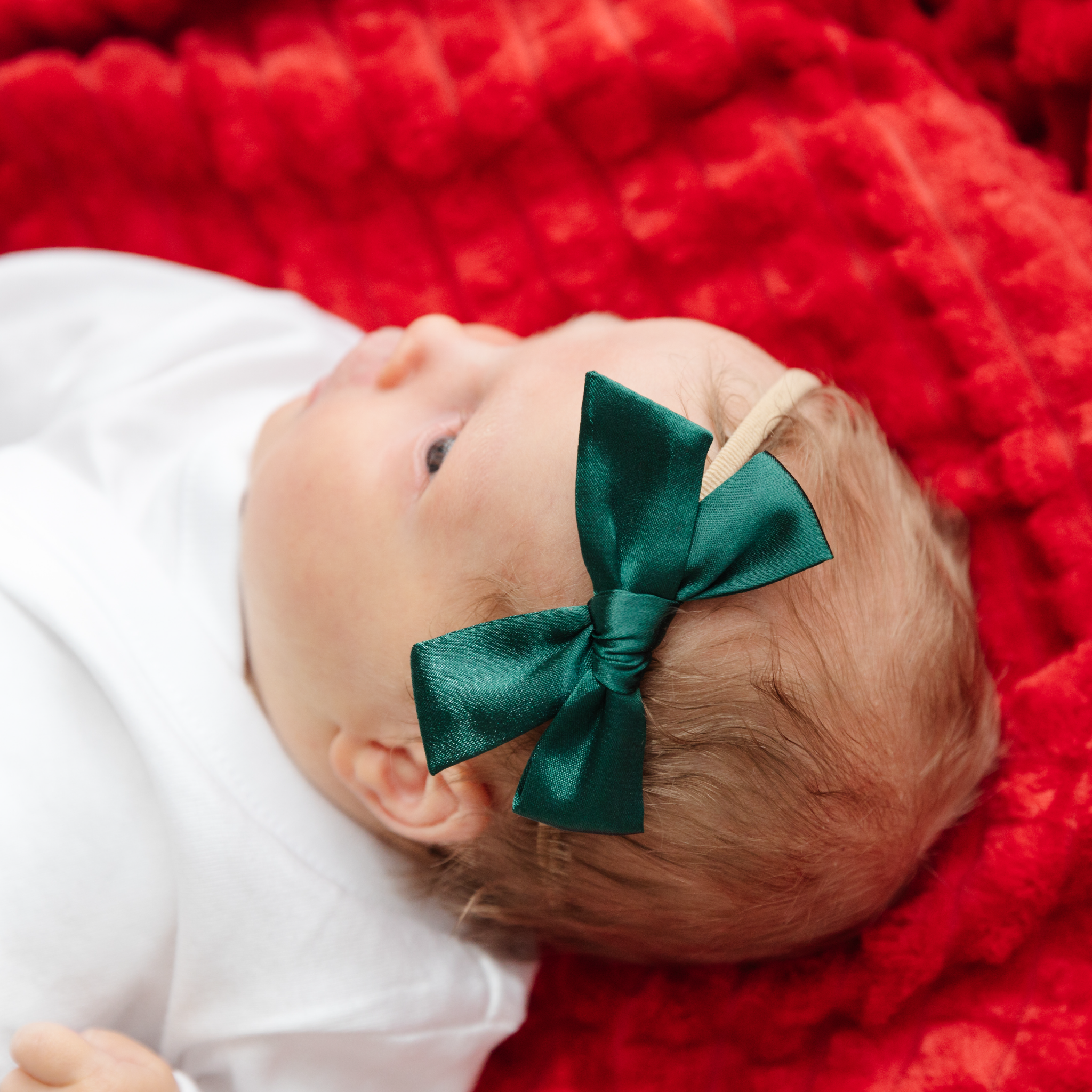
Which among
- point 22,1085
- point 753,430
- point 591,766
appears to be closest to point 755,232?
point 753,430

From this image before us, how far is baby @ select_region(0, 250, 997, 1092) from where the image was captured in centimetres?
84

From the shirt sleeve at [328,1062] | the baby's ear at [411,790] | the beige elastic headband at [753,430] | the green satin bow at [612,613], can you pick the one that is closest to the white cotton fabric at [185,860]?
the shirt sleeve at [328,1062]

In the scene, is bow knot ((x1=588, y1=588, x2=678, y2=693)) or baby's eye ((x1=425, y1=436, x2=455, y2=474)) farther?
baby's eye ((x1=425, y1=436, x2=455, y2=474))

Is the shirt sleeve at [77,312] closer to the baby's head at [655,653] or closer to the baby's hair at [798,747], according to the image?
the baby's head at [655,653]

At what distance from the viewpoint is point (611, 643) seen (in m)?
0.83

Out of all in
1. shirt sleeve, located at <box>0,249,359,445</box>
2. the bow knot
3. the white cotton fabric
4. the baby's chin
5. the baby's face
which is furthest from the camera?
shirt sleeve, located at <box>0,249,359,445</box>

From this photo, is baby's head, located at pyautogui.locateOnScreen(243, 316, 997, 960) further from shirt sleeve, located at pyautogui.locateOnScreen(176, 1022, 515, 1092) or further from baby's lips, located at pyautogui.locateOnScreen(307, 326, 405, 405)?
shirt sleeve, located at pyautogui.locateOnScreen(176, 1022, 515, 1092)

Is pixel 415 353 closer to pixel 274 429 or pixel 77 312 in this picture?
pixel 274 429

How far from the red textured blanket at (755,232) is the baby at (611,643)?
12 cm

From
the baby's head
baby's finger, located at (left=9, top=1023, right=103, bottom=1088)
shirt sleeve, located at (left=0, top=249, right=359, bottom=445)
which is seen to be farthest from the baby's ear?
shirt sleeve, located at (left=0, top=249, right=359, bottom=445)

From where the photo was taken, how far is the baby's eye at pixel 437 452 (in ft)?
3.28

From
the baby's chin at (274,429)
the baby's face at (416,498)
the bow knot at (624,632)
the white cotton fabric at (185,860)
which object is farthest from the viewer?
the baby's chin at (274,429)

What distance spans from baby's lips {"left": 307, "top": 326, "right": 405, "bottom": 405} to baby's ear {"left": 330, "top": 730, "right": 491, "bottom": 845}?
1.15ft

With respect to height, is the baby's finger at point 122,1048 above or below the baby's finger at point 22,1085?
below
